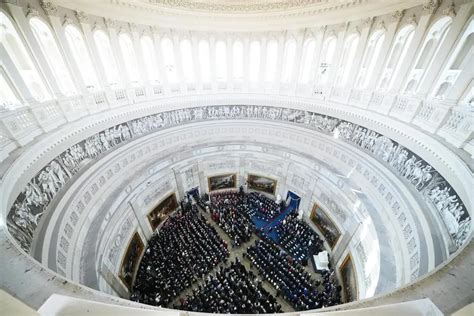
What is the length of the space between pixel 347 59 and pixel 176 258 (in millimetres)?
A: 13796

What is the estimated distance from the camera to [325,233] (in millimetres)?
12211

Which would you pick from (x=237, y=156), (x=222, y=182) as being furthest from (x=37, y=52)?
(x=222, y=182)

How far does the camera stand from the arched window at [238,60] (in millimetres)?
14016

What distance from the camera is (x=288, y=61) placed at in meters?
13.7

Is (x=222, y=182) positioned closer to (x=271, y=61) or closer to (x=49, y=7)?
(x=271, y=61)

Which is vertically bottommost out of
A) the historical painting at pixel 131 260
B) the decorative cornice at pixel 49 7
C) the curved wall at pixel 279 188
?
the historical painting at pixel 131 260

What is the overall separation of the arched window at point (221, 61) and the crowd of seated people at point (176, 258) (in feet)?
32.1

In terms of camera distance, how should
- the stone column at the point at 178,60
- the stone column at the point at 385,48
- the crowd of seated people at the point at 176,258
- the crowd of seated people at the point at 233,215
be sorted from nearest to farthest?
1. the stone column at the point at 385,48
2. the crowd of seated people at the point at 176,258
3. the crowd of seated people at the point at 233,215
4. the stone column at the point at 178,60

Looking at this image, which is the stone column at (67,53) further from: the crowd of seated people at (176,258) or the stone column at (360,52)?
the stone column at (360,52)

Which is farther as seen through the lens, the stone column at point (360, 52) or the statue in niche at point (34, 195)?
the stone column at point (360, 52)

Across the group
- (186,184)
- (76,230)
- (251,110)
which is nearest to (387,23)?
(251,110)

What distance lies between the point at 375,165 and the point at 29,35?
1402cm

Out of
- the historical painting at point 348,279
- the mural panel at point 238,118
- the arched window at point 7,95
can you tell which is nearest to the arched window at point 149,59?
the mural panel at point 238,118

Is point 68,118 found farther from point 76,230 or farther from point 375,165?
point 375,165
